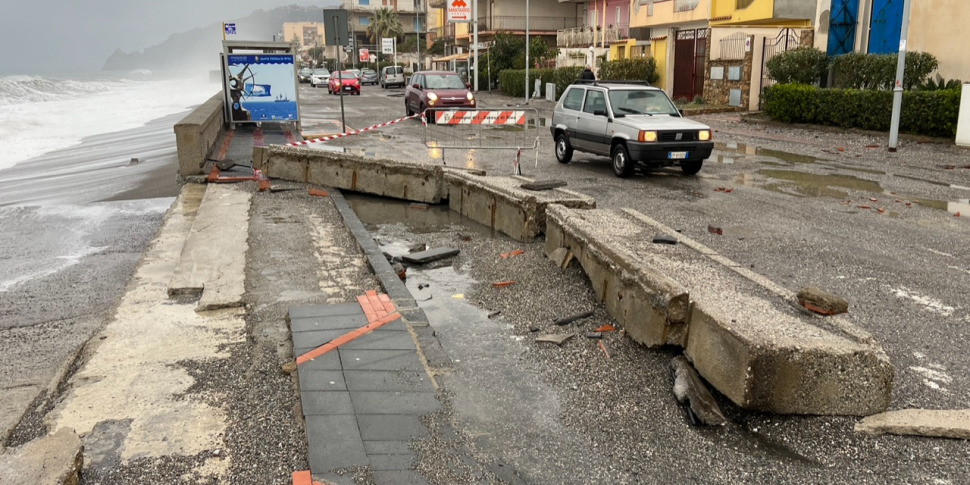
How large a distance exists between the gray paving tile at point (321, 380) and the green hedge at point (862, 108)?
1871 centimetres

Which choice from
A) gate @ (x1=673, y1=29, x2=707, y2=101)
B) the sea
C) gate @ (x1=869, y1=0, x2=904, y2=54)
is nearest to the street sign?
gate @ (x1=673, y1=29, x2=707, y2=101)

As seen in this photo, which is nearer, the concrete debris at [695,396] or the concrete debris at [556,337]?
the concrete debris at [695,396]

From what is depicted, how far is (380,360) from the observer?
513 cm

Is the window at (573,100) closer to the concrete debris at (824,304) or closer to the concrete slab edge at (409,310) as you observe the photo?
the concrete slab edge at (409,310)

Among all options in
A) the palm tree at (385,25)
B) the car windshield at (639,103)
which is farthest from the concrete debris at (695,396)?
the palm tree at (385,25)

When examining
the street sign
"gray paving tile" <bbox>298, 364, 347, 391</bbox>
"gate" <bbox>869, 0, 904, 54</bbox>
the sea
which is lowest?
the sea

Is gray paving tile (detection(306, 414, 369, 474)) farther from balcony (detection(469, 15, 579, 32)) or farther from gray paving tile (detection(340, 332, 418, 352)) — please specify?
balcony (detection(469, 15, 579, 32))

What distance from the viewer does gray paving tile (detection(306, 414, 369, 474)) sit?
3846 mm

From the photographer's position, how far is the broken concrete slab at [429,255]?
849cm

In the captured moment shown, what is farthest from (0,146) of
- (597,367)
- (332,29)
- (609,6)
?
(609,6)

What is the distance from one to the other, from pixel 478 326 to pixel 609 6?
174 feet

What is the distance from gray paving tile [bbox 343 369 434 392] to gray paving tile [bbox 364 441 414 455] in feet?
2.16

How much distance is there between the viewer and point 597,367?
17.6 ft

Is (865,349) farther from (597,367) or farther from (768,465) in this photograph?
(597,367)
